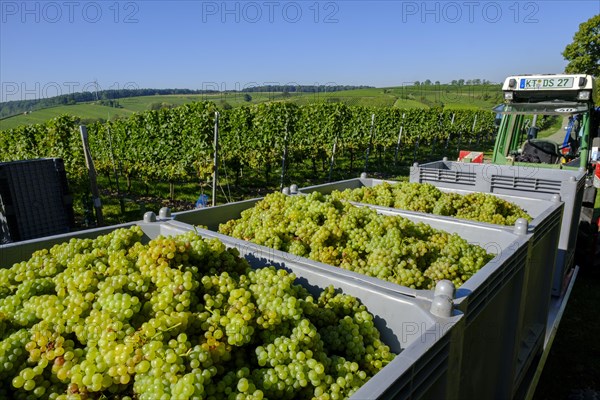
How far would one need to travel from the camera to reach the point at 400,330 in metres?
1.61

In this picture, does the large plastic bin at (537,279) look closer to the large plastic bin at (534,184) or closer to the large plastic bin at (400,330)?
the large plastic bin at (534,184)

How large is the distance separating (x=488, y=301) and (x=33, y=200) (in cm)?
417

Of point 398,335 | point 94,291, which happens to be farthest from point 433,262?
point 94,291

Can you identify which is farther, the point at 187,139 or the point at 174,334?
the point at 187,139

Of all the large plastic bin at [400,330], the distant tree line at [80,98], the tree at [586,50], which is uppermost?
the tree at [586,50]

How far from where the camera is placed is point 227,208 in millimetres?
3264

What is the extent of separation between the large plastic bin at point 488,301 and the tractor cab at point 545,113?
11.3 feet

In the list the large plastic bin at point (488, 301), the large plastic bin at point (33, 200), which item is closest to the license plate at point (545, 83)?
the large plastic bin at point (488, 301)

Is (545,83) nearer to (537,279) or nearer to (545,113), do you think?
(545,113)

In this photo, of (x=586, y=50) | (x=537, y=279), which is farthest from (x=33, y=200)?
(x=586, y=50)

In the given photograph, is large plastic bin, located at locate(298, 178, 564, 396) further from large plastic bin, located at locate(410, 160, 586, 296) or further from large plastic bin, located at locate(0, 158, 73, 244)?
large plastic bin, located at locate(0, 158, 73, 244)

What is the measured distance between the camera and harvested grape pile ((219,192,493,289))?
2.25 metres

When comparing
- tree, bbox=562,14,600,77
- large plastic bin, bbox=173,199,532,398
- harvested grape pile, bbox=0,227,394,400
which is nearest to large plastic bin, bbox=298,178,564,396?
large plastic bin, bbox=173,199,532,398

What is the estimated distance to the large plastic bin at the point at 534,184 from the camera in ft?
13.2
